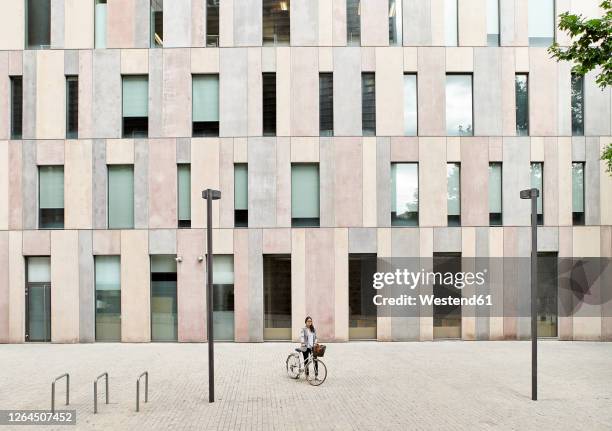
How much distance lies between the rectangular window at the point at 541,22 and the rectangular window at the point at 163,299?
17079 millimetres

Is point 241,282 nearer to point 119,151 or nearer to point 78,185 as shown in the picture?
point 119,151

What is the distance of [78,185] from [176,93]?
17.5 feet

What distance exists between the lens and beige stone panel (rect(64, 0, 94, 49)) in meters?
19.5

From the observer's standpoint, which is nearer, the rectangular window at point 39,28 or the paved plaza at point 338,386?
the paved plaza at point 338,386

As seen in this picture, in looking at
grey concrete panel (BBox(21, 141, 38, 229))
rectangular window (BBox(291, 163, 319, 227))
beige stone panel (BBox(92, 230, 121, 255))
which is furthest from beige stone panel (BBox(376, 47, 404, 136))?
grey concrete panel (BBox(21, 141, 38, 229))

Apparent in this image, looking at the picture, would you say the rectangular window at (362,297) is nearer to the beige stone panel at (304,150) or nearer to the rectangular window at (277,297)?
the rectangular window at (277,297)

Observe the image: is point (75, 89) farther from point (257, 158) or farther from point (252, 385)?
point (252, 385)

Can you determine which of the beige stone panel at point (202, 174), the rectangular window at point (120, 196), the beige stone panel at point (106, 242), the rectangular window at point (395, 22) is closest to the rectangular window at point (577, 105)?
the rectangular window at point (395, 22)

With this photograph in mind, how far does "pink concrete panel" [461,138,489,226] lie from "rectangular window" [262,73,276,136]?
7.81 metres

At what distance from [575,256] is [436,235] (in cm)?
562

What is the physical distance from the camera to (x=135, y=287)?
19.2 meters

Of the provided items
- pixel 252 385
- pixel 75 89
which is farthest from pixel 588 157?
pixel 75 89

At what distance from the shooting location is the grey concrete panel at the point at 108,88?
63.7 ft

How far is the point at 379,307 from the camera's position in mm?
19266
